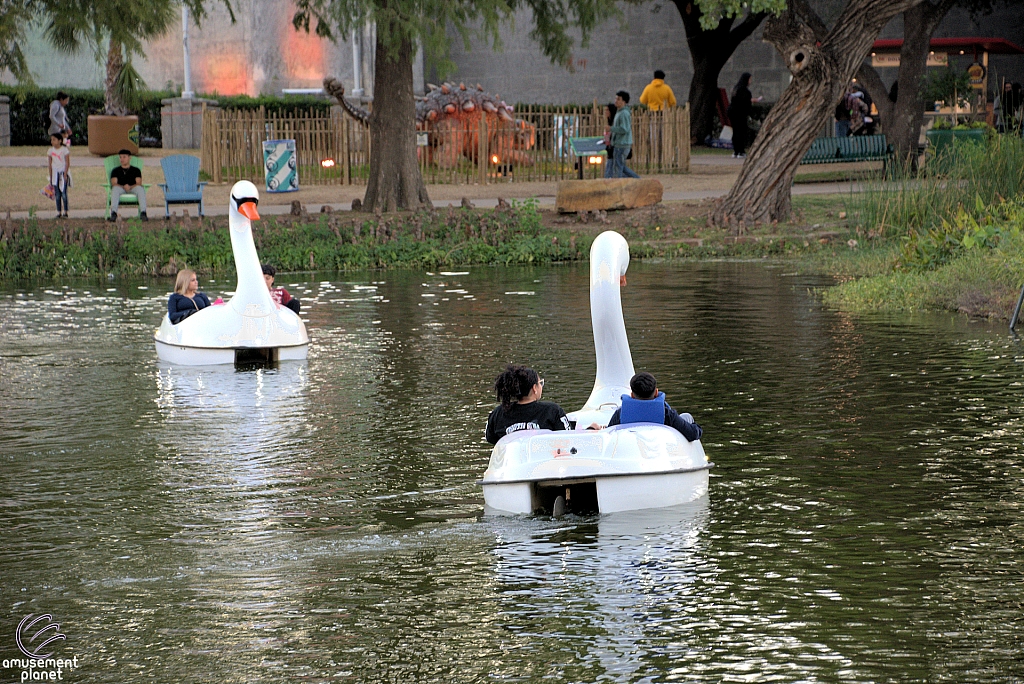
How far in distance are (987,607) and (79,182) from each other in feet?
97.2

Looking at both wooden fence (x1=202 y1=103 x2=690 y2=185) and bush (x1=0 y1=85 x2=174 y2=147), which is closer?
wooden fence (x1=202 y1=103 x2=690 y2=185)

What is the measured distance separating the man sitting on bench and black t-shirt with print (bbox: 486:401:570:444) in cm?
41

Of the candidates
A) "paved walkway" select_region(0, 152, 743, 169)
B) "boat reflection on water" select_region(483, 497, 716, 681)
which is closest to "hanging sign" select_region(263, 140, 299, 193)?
"paved walkway" select_region(0, 152, 743, 169)

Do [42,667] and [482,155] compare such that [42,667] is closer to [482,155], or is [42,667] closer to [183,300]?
[183,300]

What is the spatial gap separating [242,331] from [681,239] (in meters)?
11.4

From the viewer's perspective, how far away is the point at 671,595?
22.7ft

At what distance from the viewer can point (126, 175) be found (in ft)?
82.3

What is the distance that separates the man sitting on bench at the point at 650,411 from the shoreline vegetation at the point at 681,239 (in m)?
8.35

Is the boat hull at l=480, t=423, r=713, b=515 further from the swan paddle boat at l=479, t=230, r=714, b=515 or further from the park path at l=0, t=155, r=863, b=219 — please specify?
the park path at l=0, t=155, r=863, b=219

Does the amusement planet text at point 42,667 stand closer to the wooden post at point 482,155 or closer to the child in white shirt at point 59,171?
the child in white shirt at point 59,171

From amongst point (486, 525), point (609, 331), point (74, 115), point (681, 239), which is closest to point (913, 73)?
point (681, 239)

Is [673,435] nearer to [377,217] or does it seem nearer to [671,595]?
[671,595]

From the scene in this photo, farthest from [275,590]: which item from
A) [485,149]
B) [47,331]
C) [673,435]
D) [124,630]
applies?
[485,149]

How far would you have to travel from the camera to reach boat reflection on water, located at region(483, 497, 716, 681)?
643 centimetres
